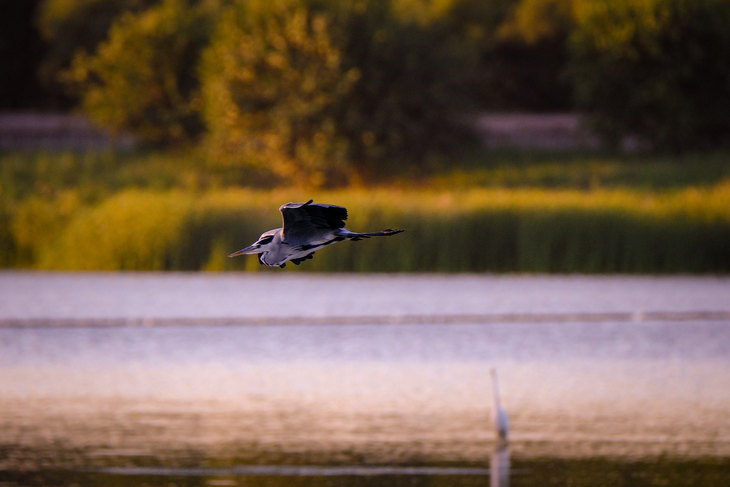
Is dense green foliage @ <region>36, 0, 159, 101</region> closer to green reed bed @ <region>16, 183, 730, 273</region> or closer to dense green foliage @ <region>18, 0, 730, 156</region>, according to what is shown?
dense green foliage @ <region>18, 0, 730, 156</region>

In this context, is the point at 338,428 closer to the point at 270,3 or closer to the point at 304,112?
the point at 304,112

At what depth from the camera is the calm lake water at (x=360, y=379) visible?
19.1 m

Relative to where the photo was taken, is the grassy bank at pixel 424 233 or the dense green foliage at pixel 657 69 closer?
the grassy bank at pixel 424 233

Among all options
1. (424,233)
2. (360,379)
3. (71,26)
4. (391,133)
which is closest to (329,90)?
(391,133)

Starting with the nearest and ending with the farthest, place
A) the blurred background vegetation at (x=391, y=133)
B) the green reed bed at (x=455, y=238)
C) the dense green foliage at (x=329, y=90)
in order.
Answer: the green reed bed at (x=455, y=238) → the blurred background vegetation at (x=391, y=133) → the dense green foliage at (x=329, y=90)

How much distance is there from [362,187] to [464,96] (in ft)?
17.1

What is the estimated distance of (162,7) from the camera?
2303 inches

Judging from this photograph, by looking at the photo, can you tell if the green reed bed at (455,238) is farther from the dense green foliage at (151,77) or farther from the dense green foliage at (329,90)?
the dense green foliage at (151,77)

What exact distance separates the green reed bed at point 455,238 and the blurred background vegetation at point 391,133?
0.19ft

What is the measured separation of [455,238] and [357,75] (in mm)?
14570

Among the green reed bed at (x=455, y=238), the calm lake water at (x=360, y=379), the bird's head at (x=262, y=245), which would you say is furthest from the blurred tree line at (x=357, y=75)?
the bird's head at (x=262, y=245)

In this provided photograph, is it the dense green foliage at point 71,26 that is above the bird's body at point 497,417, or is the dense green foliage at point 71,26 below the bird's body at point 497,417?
above

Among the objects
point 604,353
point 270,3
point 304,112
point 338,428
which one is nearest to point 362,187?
point 304,112

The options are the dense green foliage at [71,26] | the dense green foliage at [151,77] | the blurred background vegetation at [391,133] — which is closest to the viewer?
the blurred background vegetation at [391,133]
